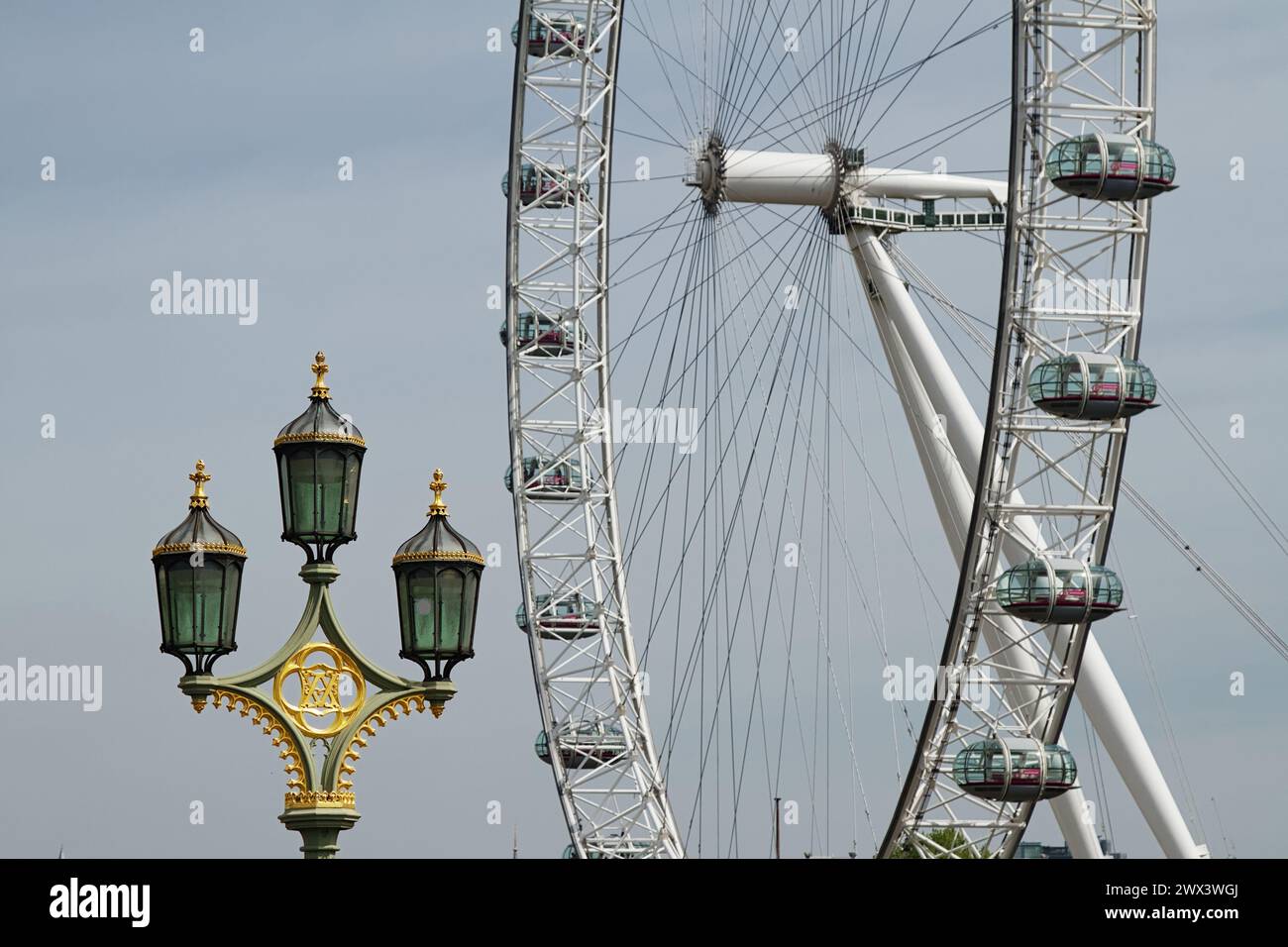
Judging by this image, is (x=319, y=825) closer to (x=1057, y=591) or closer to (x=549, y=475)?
(x=1057, y=591)

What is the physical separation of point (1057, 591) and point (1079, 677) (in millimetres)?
8155

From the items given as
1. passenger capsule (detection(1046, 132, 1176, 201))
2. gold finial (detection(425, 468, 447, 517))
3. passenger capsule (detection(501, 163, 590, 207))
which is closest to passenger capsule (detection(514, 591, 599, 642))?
passenger capsule (detection(501, 163, 590, 207))

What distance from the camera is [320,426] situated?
20.0m

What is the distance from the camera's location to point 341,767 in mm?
19562

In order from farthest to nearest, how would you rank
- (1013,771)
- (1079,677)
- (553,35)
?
1. (553,35)
2. (1079,677)
3. (1013,771)

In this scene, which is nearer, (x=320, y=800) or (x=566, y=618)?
(x=320, y=800)

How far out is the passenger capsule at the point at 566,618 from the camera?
7012cm

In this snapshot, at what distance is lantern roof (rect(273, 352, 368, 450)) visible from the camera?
785 inches

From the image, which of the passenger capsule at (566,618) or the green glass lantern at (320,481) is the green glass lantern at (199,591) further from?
the passenger capsule at (566,618)

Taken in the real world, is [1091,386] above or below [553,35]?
below

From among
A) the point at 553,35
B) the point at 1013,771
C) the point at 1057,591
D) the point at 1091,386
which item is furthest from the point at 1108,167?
the point at 553,35

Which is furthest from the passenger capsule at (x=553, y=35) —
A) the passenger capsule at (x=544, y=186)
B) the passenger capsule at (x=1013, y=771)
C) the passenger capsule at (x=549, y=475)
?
the passenger capsule at (x=1013, y=771)

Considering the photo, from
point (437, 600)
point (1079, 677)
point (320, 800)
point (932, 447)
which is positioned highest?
point (932, 447)

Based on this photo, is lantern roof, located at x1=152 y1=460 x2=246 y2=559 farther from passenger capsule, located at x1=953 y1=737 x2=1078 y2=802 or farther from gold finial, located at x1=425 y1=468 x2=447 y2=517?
passenger capsule, located at x1=953 y1=737 x2=1078 y2=802
